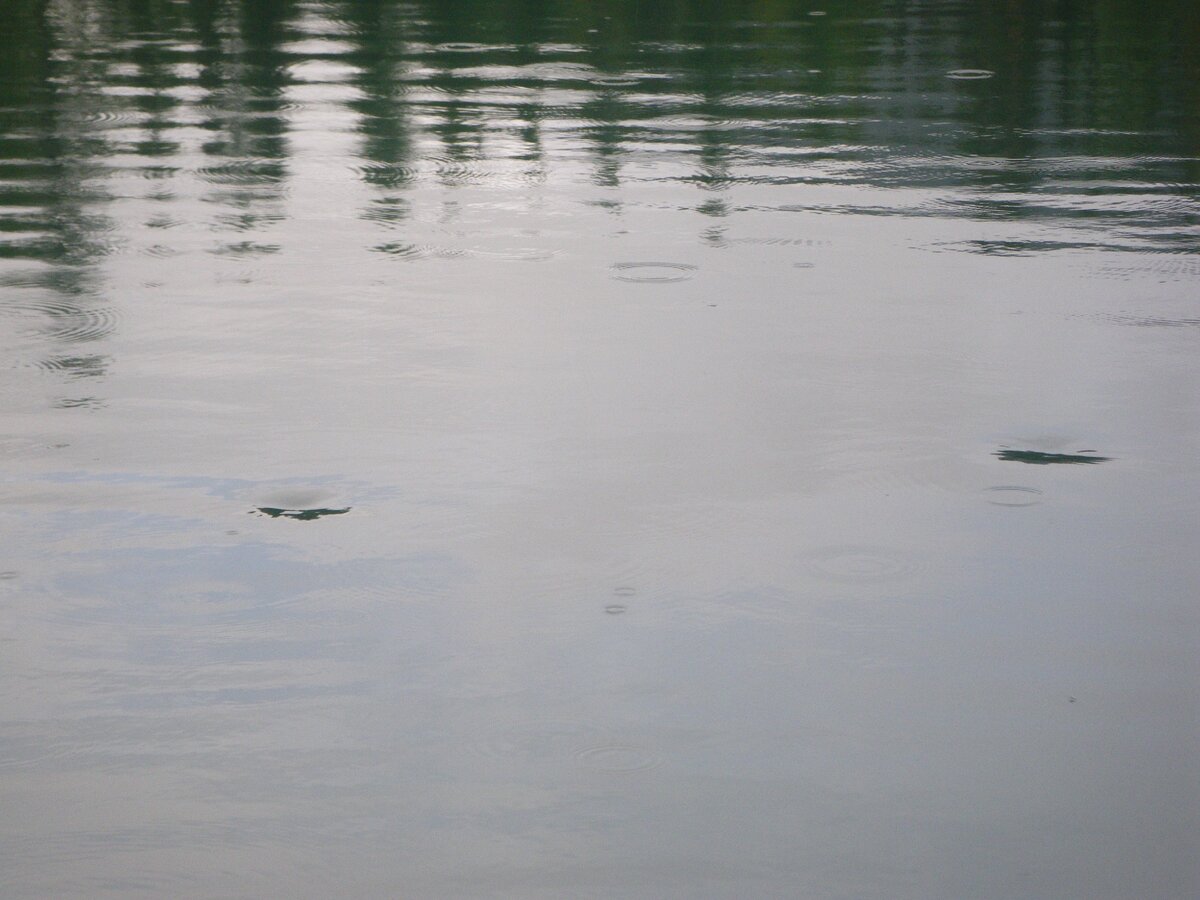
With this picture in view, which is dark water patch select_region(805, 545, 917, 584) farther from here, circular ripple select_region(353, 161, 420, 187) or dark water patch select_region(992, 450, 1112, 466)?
circular ripple select_region(353, 161, 420, 187)

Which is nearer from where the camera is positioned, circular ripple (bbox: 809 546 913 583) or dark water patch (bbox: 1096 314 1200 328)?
circular ripple (bbox: 809 546 913 583)

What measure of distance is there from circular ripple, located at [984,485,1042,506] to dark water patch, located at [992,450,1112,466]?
203 millimetres

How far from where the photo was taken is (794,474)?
4.02 metres

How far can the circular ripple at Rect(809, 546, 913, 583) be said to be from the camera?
3422 millimetres

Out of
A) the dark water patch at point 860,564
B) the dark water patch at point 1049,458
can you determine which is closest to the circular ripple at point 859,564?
the dark water patch at point 860,564

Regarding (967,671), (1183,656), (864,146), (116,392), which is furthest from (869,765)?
(864,146)

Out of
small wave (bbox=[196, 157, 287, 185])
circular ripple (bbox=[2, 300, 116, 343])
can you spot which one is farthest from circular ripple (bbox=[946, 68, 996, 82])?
circular ripple (bbox=[2, 300, 116, 343])

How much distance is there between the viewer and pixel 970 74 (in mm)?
12000

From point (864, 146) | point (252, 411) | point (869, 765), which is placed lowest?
point (869, 765)

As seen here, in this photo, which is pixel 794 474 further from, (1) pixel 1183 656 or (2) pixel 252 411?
(2) pixel 252 411

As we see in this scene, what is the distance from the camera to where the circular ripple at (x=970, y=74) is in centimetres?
1171

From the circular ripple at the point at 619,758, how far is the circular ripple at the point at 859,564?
86 centimetres

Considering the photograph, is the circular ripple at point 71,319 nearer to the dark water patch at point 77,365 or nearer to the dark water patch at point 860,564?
the dark water patch at point 77,365

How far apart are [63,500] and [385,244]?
291 centimetres
